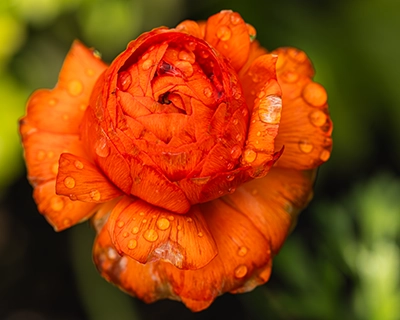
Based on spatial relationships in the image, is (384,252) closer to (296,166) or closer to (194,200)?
(296,166)

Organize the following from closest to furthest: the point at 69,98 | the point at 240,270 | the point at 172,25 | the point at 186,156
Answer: the point at 186,156
the point at 240,270
the point at 69,98
the point at 172,25

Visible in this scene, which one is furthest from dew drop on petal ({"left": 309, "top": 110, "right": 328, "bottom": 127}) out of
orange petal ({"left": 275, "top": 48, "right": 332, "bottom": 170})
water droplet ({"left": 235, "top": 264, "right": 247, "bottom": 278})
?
water droplet ({"left": 235, "top": 264, "right": 247, "bottom": 278})

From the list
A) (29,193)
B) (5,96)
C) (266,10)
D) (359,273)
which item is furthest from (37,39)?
(359,273)

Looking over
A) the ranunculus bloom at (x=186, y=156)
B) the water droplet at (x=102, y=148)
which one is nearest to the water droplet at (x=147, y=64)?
the ranunculus bloom at (x=186, y=156)

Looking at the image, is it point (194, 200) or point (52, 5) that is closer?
point (194, 200)

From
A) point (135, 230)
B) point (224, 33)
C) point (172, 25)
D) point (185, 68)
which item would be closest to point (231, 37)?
point (224, 33)

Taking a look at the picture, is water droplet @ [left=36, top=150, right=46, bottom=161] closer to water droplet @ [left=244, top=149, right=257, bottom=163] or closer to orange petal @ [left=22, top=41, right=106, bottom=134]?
orange petal @ [left=22, top=41, right=106, bottom=134]

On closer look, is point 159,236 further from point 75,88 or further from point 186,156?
point 75,88
